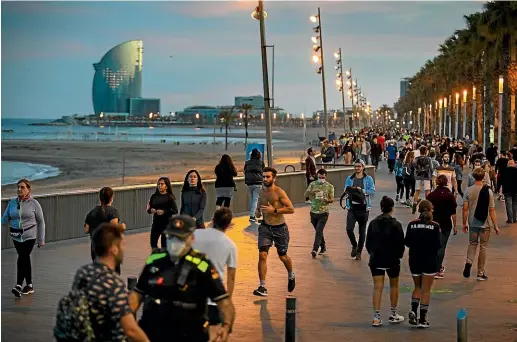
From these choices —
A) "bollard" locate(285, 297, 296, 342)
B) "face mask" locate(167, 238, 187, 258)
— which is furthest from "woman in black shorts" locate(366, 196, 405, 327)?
"face mask" locate(167, 238, 187, 258)

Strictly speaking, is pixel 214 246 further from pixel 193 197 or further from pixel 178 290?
pixel 193 197

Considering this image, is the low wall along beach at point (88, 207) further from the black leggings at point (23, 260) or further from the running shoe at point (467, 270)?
the running shoe at point (467, 270)

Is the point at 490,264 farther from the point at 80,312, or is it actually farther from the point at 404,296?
the point at 80,312

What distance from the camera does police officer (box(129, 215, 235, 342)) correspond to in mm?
5715

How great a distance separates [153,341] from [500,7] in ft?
161

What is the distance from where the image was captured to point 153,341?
5703 millimetres

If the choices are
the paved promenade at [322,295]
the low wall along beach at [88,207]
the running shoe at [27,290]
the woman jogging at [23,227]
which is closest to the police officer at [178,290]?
the paved promenade at [322,295]

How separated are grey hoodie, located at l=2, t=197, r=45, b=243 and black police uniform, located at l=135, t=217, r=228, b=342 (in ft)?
21.0

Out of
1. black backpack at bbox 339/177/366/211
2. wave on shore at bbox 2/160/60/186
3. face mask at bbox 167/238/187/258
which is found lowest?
wave on shore at bbox 2/160/60/186

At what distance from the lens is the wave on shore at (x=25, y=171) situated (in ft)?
154

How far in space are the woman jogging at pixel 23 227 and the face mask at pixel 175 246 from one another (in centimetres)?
651

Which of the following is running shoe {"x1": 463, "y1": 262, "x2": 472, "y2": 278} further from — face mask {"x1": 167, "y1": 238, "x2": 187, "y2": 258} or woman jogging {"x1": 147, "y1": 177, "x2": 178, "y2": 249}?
face mask {"x1": 167, "y1": 238, "x2": 187, "y2": 258}

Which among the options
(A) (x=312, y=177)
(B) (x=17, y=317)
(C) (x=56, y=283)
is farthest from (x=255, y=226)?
(B) (x=17, y=317)

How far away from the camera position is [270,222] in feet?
39.4
